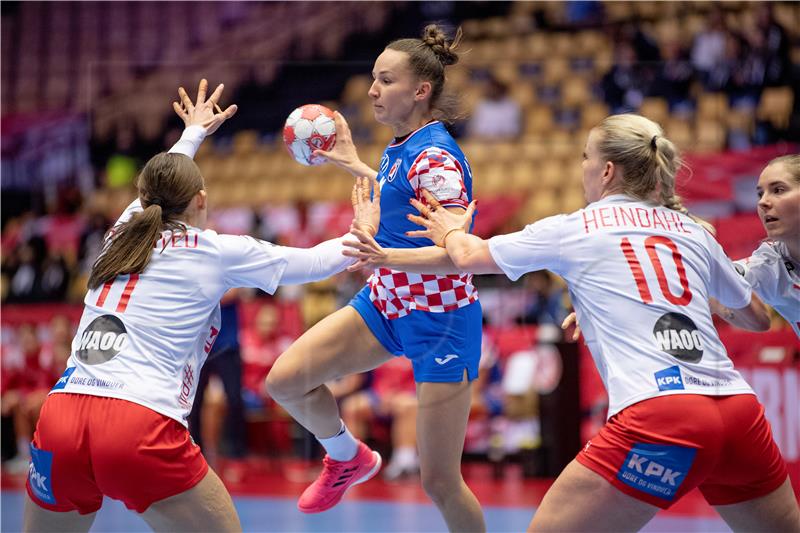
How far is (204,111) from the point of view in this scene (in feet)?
13.4

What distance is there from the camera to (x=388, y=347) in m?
4.00

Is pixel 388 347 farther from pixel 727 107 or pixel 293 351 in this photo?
pixel 727 107

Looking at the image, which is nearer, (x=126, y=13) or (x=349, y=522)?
(x=349, y=522)

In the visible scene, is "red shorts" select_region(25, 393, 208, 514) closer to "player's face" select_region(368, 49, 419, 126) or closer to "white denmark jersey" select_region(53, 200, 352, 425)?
"white denmark jersey" select_region(53, 200, 352, 425)

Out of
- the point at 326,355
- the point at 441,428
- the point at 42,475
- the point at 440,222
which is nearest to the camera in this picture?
the point at 42,475

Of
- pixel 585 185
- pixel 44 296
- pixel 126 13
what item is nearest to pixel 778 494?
pixel 585 185

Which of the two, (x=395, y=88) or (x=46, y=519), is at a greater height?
(x=395, y=88)

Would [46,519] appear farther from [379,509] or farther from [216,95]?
[379,509]

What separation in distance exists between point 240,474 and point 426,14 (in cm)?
376

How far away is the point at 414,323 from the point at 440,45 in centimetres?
→ 117

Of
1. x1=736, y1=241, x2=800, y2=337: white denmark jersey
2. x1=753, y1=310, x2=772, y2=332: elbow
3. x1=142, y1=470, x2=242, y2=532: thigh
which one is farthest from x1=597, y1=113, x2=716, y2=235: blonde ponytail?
x1=142, y1=470, x2=242, y2=532: thigh

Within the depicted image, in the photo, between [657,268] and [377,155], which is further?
[377,155]

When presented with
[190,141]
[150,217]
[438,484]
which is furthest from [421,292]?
[150,217]

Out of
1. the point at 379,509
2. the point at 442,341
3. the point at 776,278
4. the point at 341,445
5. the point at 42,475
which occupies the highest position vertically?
the point at 776,278
